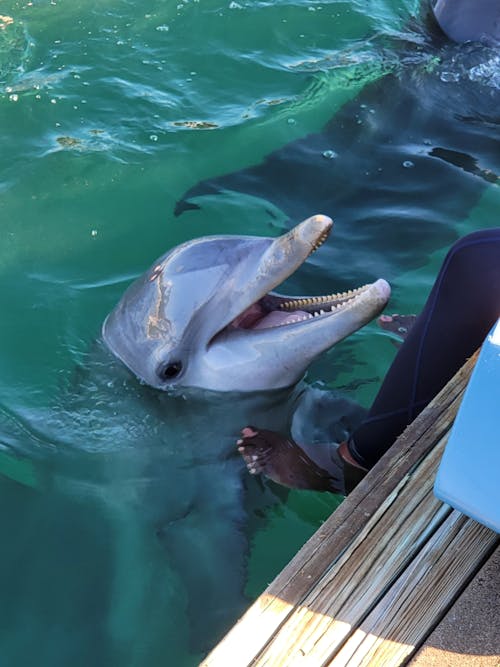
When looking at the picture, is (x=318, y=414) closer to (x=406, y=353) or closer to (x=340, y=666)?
(x=406, y=353)

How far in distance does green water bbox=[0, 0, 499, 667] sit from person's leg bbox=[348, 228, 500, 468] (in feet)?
3.75

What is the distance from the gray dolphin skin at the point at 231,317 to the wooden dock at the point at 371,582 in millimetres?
1548

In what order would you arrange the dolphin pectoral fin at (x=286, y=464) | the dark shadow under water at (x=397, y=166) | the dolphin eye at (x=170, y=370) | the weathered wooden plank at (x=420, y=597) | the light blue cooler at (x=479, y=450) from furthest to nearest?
the dark shadow under water at (x=397, y=166)
the dolphin eye at (x=170, y=370)
the dolphin pectoral fin at (x=286, y=464)
the light blue cooler at (x=479, y=450)
the weathered wooden plank at (x=420, y=597)

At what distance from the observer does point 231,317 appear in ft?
16.2

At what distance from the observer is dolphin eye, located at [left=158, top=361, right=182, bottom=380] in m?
5.17

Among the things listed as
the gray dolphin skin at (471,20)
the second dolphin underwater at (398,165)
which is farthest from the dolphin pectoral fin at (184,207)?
the gray dolphin skin at (471,20)

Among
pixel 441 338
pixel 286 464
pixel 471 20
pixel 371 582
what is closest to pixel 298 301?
pixel 286 464

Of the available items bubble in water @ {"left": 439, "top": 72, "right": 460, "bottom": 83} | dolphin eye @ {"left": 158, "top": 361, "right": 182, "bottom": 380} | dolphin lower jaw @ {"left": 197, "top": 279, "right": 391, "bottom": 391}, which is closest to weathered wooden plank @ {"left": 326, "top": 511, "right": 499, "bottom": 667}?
dolphin lower jaw @ {"left": 197, "top": 279, "right": 391, "bottom": 391}

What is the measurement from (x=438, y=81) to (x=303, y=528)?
191 inches

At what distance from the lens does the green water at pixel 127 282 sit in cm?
473

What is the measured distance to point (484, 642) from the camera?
274cm

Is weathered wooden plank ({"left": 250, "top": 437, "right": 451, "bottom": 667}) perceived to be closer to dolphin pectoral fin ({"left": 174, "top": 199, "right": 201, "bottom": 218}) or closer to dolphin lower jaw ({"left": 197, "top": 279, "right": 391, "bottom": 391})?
dolphin lower jaw ({"left": 197, "top": 279, "right": 391, "bottom": 391})

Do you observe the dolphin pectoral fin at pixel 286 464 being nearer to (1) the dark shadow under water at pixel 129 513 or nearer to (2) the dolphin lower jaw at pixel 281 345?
(1) the dark shadow under water at pixel 129 513

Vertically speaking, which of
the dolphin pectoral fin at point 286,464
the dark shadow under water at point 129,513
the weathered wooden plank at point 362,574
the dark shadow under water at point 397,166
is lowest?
the dark shadow under water at point 129,513
